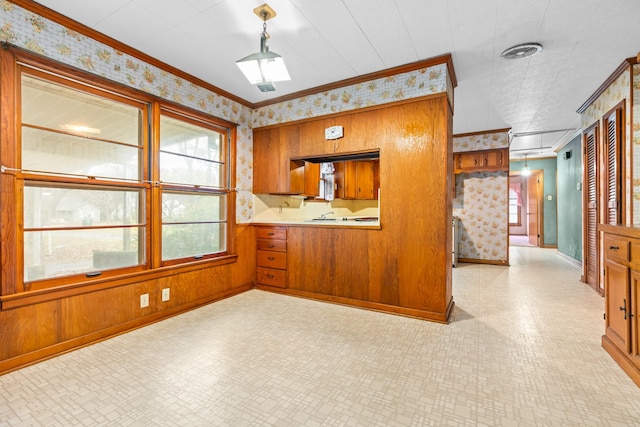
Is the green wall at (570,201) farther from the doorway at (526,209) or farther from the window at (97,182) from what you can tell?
the window at (97,182)

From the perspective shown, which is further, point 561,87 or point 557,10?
point 561,87

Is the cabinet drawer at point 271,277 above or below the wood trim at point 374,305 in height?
above

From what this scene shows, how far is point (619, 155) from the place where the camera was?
3369 millimetres

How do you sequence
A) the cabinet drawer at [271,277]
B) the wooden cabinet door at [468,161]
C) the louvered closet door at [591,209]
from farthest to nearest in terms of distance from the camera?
the wooden cabinet door at [468,161] < the louvered closet door at [591,209] < the cabinet drawer at [271,277]

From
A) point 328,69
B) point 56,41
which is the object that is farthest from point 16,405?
point 328,69

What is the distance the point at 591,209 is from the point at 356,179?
11.9ft

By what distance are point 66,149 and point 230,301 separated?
2.17m

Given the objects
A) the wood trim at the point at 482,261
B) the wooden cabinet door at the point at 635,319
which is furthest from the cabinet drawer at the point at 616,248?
the wood trim at the point at 482,261

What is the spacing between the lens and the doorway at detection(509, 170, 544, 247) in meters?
8.22

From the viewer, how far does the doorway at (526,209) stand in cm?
822

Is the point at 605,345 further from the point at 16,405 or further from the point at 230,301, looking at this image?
the point at 16,405

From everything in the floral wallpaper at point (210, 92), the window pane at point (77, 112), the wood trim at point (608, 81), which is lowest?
the window pane at point (77, 112)

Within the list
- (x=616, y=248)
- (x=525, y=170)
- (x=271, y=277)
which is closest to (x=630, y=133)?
(x=616, y=248)

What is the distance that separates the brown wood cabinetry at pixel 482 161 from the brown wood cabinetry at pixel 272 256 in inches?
164
